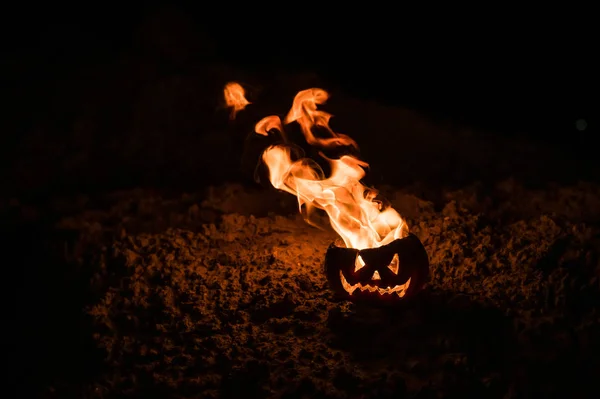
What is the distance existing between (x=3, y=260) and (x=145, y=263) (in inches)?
45.3

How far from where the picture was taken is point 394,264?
13.9ft

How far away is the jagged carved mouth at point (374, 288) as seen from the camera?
13.9 feet

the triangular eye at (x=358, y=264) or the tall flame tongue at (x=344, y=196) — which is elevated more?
the tall flame tongue at (x=344, y=196)

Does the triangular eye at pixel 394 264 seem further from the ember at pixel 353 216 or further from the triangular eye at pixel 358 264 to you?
the triangular eye at pixel 358 264

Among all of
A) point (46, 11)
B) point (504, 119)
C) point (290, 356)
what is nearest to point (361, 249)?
point (290, 356)

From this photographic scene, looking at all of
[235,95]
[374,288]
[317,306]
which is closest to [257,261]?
[317,306]

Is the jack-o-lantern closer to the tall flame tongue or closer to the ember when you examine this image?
the ember

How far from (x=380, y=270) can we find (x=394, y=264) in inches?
5.0

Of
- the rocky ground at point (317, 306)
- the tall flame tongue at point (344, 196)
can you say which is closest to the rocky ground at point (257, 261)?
the rocky ground at point (317, 306)

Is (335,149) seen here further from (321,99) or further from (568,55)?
(568,55)

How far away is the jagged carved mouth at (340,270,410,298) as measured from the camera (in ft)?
13.9

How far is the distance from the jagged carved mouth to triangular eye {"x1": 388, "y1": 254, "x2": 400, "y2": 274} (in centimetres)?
10

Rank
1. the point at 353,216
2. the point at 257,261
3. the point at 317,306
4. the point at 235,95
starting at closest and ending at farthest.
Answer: the point at 317,306 → the point at 353,216 → the point at 257,261 → the point at 235,95

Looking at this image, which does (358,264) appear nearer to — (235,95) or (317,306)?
(317,306)
